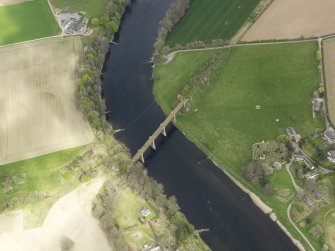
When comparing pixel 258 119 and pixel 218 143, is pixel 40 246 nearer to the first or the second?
pixel 218 143

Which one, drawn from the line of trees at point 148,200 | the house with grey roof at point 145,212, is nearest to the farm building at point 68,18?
the line of trees at point 148,200

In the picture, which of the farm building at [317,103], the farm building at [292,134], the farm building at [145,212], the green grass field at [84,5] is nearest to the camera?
the farm building at [145,212]

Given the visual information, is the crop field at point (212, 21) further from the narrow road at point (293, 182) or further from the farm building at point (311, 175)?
the farm building at point (311, 175)

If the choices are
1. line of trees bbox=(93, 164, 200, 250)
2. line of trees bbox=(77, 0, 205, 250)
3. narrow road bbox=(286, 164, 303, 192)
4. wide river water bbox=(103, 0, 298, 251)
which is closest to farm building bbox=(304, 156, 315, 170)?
narrow road bbox=(286, 164, 303, 192)

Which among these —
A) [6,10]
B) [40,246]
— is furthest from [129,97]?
[6,10]

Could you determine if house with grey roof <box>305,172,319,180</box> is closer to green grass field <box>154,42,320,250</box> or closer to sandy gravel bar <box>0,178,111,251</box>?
green grass field <box>154,42,320,250</box>
